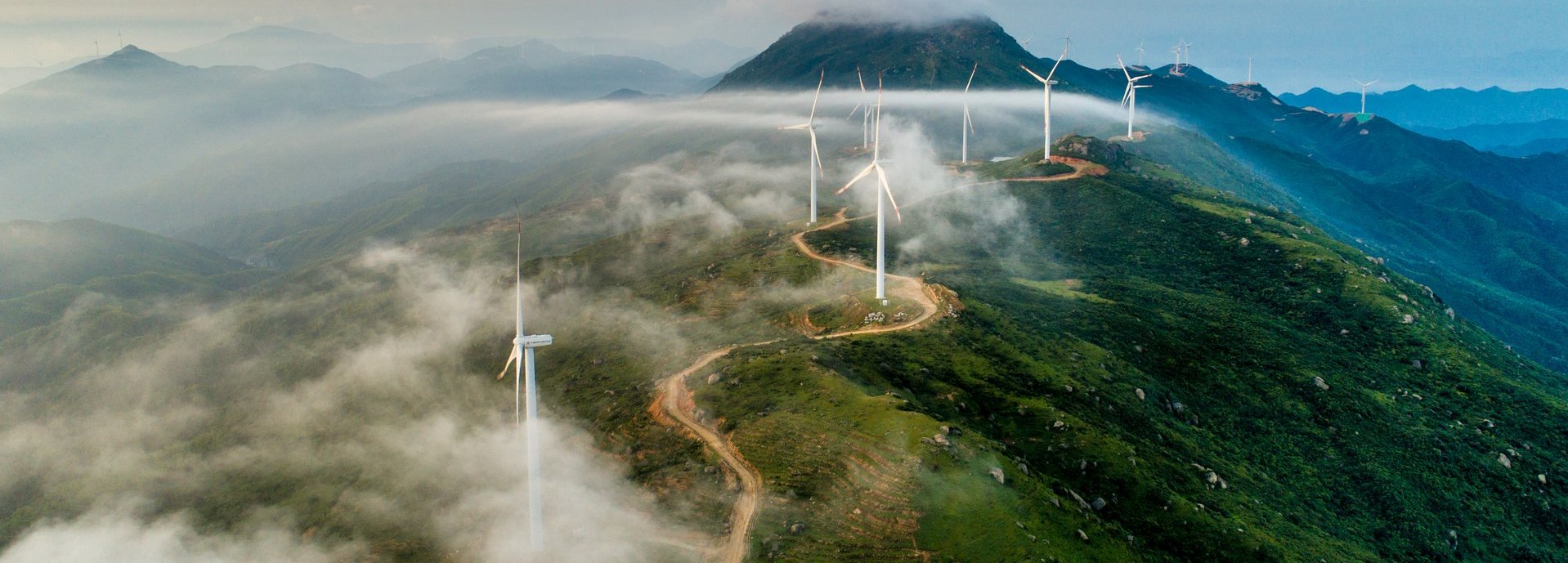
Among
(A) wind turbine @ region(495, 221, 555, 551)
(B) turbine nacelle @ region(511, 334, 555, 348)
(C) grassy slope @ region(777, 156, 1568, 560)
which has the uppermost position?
(B) turbine nacelle @ region(511, 334, 555, 348)

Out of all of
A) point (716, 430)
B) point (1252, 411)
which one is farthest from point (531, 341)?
point (1252, 411)

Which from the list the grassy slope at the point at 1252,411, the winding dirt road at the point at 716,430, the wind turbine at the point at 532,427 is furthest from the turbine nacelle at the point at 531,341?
the grassy slope at the point at 1252,411

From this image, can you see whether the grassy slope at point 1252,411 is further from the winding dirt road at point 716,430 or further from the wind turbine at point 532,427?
the wind turbine at point 532,427

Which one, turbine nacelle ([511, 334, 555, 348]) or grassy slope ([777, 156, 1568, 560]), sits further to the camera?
grassy slope ([777, 156, 1568, 560])

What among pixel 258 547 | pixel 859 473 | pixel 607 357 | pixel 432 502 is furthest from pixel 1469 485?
pixel 258 547

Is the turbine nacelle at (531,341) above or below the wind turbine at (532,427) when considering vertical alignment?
above

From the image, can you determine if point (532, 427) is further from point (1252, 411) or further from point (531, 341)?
point (1252, 411)

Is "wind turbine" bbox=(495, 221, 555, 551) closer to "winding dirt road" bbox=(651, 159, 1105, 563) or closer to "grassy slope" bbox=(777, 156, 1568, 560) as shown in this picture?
"winding dirt road" bbox=(651, 159, 1105, 563)

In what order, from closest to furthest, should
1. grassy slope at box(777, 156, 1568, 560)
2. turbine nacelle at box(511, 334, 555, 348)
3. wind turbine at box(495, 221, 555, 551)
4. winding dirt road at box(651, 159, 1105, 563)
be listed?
wind turbine at box(495, 221, 555, 551) → turbine nacelle at box(511, 334, 555, 348) → winding dirt road at box(651, 159, 1105, 563) → grassy slope at box(777, 156, 1568, 560)

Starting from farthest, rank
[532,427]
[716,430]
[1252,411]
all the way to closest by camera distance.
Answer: [1252,411] → [716,430] → [532,427]

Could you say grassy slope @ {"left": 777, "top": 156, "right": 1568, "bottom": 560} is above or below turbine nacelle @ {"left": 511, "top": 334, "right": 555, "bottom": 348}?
below

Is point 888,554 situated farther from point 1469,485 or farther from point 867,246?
point 867,246

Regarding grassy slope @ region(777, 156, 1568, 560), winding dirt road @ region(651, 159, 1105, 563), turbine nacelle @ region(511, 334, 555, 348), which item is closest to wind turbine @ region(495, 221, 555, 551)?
turbine nacelle @ region(511, 334, 555, 348)
